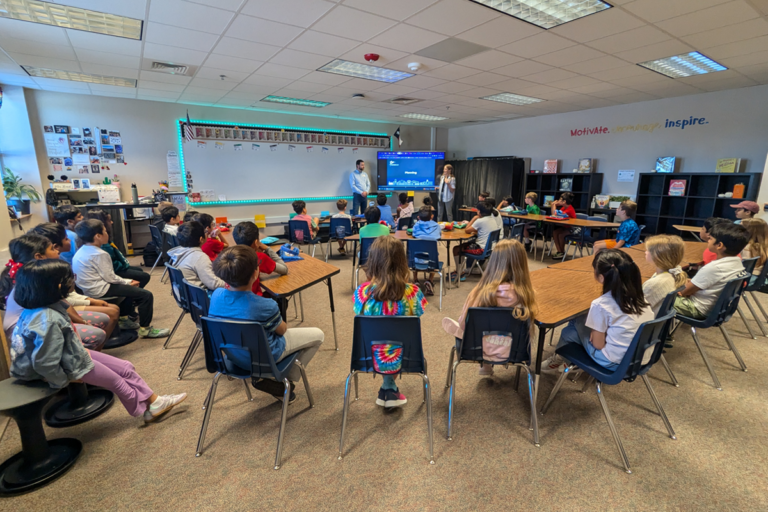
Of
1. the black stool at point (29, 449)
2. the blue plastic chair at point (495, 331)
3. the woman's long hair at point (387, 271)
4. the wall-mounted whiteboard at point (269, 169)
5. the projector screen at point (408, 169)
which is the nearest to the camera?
the black stool at point (29, 449)

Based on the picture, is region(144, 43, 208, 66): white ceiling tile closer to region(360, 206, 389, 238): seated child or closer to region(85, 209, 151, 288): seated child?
region(85, 209, 151, 288): seated child

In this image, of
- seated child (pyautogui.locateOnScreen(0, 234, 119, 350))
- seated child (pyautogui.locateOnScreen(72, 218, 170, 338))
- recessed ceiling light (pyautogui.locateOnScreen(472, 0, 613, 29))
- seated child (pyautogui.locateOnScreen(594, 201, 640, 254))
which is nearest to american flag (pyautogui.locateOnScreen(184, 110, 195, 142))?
seated child (pyautogui.locateOnScreen(72, 218, 170, 338))

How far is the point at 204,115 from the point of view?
760 cm

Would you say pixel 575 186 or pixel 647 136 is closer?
pixel 647 136

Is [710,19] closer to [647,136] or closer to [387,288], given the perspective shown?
[387,288]

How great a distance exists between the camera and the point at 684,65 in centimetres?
481

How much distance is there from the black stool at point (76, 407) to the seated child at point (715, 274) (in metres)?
4.14

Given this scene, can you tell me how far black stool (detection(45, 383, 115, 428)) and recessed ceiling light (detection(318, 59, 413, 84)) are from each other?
412cm

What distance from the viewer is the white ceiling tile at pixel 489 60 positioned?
167 inches

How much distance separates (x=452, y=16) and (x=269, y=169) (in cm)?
628

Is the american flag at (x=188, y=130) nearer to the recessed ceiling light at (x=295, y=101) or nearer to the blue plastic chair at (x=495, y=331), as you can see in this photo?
the recessed ceiling light at (x=295, y=101)

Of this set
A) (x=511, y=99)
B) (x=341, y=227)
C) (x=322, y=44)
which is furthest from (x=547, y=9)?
(x=511, y=99)

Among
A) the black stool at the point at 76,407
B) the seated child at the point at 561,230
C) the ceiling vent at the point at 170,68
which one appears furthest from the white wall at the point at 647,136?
the black stool at the point at 76,407

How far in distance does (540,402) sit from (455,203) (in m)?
9.08
